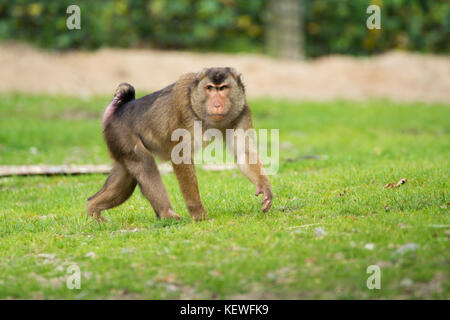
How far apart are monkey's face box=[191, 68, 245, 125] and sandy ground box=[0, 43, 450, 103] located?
1473cm

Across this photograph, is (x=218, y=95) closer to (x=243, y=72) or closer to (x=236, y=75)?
(x=236, y=75)

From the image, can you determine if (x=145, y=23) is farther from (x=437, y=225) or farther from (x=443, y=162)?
(x=437, y=225)

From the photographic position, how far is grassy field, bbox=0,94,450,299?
6.75 m

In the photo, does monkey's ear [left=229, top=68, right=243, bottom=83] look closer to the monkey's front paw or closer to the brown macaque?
the brown macaque

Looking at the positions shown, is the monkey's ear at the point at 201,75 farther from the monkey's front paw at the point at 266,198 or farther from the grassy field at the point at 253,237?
the grassy field at the point at 253,237

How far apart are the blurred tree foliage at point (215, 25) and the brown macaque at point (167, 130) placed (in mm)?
15577

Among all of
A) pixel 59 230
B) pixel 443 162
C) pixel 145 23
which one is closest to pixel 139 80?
pixel 145 23

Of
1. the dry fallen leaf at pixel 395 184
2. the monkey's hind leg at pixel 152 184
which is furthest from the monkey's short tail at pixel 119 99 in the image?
the dry fallen leaf at pixel 395 184

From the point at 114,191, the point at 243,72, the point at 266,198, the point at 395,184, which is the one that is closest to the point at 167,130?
the point at 114,191

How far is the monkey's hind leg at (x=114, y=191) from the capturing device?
9352mm

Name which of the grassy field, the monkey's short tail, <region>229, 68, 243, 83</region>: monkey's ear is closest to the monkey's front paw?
the grassy field

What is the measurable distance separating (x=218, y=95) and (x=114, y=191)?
2.06m

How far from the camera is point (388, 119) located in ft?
67.5

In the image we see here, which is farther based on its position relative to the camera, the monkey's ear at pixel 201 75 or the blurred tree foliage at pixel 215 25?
the blurred tree foliage at pixel 215 25
